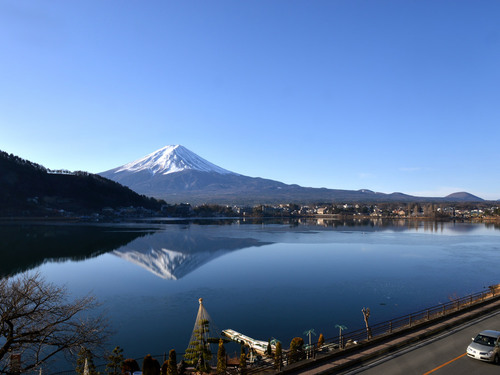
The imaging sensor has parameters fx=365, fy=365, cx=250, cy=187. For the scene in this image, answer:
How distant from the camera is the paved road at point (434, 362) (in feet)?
28.4

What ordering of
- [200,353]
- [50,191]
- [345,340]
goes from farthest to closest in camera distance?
[50,191] < [345,340] < [200,353]

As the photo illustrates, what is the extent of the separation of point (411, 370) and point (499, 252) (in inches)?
1755

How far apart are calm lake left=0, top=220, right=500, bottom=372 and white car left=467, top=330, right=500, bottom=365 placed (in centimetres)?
747

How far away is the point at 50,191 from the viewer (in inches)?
4257

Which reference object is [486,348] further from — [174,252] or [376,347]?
[174,252]

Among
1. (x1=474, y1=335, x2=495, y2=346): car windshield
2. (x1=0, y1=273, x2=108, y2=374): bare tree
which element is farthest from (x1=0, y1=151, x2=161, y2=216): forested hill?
(x1=474, y1=335, x2=495, y2=346): car windshield

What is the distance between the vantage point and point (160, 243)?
53281 millimetres

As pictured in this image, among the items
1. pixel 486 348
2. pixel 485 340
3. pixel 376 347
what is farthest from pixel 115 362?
pixel 485 340

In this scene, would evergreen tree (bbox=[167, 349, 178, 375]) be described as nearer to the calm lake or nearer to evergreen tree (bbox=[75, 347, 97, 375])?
evergreen tree (bbox=[75, 347, 97, 375])

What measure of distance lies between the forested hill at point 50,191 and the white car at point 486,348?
99823 millimetres

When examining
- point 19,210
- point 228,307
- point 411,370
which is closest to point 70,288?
point 228,307

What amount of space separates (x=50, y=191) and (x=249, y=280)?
98978mm

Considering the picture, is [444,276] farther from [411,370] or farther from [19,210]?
[19,210]

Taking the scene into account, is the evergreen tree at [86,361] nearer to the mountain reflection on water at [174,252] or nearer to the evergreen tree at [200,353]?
the evergreen tree at [200,353]
